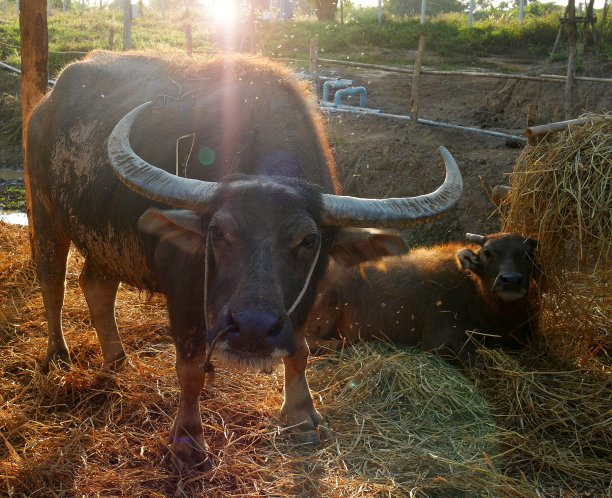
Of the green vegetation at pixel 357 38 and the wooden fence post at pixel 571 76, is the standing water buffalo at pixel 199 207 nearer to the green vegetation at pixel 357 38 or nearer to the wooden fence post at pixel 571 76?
the wooden fence post at pixel 571 76

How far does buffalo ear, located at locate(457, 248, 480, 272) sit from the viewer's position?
5.11 m

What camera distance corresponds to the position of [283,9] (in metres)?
32.4

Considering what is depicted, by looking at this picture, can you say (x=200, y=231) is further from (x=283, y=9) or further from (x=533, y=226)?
(x=283, y=9)

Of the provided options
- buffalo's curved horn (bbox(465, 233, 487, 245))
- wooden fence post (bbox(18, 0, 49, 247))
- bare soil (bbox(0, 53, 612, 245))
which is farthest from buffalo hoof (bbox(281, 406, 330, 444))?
wooden fence post (bbox(18, 0, 49, 247))

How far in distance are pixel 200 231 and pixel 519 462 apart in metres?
2.52

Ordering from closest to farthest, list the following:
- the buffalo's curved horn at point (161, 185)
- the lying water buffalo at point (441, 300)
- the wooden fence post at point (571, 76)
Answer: the buffalo's curved horn at point (161, 185) < the lying water buffalo at point (441, 300) < the wooden fence post at point (571, 76)

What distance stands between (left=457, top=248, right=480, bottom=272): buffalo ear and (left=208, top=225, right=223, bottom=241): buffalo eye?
3046 mm

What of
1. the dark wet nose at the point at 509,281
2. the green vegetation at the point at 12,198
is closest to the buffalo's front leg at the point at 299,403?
the dark wet nose at the point at 509,281

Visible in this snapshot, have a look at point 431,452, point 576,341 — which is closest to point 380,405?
point 431,452

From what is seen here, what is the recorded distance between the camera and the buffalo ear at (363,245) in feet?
9.87

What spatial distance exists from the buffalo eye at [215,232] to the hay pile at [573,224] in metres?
2.80

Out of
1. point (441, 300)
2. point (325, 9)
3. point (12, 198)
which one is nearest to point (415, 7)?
point (325, 9)

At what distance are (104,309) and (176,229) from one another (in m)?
1.89

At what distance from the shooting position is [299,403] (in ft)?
12.6
